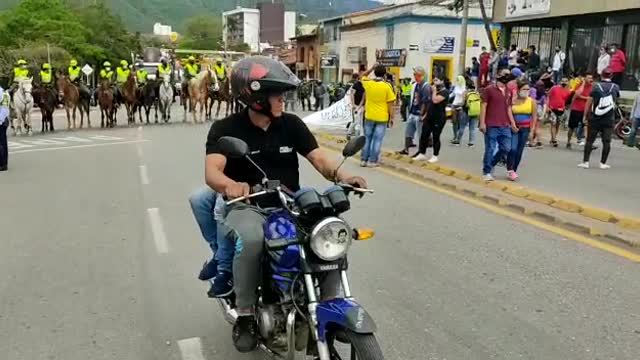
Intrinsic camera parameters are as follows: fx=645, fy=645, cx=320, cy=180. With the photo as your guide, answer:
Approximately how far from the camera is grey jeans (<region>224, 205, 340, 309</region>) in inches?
137

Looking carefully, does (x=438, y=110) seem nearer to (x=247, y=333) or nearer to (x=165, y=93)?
(x=247, y=333)

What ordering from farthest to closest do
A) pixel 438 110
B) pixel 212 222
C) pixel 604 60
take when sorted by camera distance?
pixel 604 60 → pixel 438 110 → pixel 212 222

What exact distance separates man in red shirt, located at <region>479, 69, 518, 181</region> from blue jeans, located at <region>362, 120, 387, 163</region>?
2.47 metres

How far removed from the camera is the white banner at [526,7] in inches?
1011

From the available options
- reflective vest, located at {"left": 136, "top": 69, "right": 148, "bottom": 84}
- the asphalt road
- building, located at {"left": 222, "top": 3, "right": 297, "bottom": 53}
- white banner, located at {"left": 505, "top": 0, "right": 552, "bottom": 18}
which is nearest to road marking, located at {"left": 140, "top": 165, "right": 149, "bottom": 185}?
the asphalt road

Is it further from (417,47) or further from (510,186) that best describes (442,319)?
(417,47)

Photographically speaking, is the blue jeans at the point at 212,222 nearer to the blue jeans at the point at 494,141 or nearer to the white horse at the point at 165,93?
the blue jeans at the point at 494,141

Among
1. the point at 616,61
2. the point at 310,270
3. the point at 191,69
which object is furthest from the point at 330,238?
the point at 191,69

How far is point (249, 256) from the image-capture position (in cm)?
362

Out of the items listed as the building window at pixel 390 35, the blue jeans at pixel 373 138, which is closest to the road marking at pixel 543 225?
the blue jeans at pixel 373 138

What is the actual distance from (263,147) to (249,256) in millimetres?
740

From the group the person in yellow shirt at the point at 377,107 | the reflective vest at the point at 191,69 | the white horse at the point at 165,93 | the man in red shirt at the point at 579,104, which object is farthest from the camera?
the reflective vest at the point at 191,69

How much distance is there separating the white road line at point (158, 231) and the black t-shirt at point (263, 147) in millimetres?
3175

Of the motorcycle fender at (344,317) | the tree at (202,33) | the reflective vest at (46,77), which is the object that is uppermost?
the tree at (202,33)
